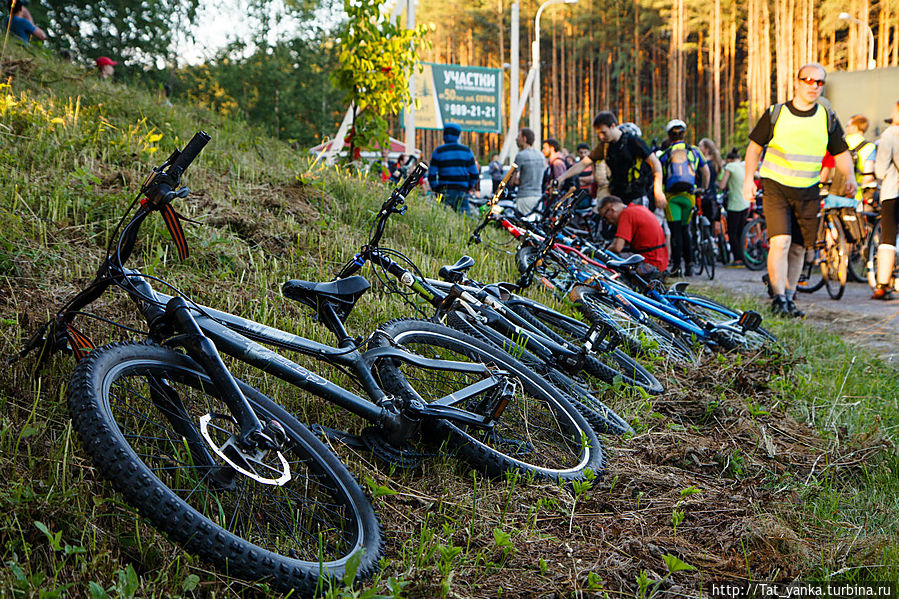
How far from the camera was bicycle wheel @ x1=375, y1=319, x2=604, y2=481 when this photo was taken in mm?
2830

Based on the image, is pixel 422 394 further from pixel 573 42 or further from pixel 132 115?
pixel 573 42

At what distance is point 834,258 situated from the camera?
28.2 feet

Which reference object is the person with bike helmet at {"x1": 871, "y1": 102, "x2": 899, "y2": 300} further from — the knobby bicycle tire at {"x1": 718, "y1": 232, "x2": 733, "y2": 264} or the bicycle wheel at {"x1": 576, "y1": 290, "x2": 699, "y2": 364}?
the knobby bicycle tire at {"x1": 718, "y1": 232, "x2": 733, "y2": 264}

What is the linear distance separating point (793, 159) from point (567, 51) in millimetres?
45437

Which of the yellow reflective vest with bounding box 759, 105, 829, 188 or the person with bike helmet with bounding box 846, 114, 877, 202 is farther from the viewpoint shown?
the person with bike helmet with bounding box 846, 114, 877, 202

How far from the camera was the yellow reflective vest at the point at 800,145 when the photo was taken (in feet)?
21.6

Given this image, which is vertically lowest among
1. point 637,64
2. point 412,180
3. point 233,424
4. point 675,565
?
point 675,565

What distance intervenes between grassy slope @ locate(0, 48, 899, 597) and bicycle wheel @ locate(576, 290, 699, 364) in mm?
239

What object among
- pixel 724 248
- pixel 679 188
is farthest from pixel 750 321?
pixel 724 248

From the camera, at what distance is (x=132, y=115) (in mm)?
6836

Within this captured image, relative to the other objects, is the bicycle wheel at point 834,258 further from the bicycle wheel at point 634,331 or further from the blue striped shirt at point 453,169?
the blue striped shirt at point 453,169

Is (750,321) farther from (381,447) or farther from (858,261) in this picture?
(858,261)

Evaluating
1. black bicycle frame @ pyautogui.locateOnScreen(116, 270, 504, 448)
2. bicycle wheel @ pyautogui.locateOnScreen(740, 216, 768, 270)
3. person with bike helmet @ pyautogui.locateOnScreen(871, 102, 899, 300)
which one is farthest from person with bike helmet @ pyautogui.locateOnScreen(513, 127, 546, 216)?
black bicycle frame @ pyautogui.locateOnScreen(116, 270, 504, 448)

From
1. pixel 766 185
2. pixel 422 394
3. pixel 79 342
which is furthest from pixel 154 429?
pixel 766 185
